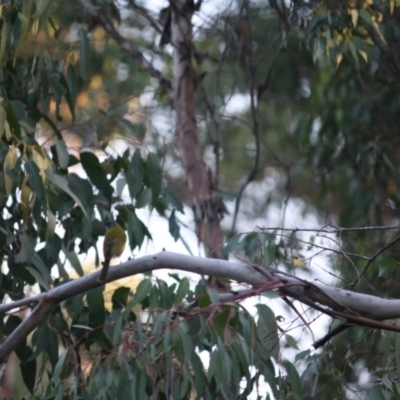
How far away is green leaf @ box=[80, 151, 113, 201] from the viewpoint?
2496 mm

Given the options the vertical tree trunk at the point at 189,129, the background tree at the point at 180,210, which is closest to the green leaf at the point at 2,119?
the background tree at the point at 180,210

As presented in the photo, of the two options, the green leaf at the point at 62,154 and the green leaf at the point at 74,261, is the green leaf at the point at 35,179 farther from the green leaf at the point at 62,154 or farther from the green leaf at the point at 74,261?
the green leaf at the point at 74,261

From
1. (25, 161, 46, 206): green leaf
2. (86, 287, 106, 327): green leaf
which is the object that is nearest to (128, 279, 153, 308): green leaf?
(86, 287, 106, 327): green leaf

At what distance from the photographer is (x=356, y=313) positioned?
1665 millimetres

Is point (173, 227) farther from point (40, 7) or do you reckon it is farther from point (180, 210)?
point (40, 7)

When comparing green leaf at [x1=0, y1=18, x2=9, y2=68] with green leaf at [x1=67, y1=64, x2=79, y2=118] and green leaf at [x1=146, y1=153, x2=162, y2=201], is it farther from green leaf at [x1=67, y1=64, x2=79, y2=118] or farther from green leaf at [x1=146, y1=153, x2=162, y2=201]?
green leaf at [x1=146, y1=153, x2=162, y2=201]

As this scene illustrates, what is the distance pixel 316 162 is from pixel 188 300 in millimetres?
2345

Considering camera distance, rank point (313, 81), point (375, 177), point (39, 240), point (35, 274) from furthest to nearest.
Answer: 1. point (313, 81)
2. point (375, 177)
3. point (39, 240)
4. point (35, 274)

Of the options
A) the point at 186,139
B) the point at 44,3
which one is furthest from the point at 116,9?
the point at 44,3

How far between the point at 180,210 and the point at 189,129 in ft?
2.32

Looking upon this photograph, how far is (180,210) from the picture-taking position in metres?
2.74

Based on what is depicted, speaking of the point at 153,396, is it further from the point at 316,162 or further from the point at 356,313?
the point at 316,162

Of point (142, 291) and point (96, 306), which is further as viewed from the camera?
point (96, 306)

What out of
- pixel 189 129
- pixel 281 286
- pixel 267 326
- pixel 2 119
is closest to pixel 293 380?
pixel 267 326
